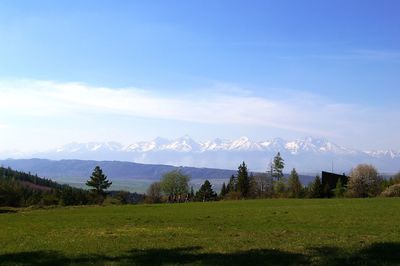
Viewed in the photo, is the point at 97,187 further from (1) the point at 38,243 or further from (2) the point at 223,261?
(2) the point at 223,261

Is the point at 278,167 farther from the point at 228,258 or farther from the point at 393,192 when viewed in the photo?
the point at 228,258

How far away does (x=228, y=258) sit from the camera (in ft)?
54.3

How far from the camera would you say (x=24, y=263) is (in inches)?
661

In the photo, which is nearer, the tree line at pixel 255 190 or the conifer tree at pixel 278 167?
the tree line at pixel 255 190

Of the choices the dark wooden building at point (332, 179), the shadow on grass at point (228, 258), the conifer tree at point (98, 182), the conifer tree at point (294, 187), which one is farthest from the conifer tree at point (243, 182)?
the shadow on grass at point (228, 258)

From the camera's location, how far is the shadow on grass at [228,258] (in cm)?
1552

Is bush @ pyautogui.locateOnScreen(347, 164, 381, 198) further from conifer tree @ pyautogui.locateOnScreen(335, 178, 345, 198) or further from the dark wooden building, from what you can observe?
the dark wooden building

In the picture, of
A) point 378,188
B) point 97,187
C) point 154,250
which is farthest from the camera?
Answer: point 97,187

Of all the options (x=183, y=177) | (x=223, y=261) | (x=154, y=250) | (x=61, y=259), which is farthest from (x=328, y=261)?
(x=183, y=177)

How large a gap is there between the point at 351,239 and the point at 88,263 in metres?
11.8

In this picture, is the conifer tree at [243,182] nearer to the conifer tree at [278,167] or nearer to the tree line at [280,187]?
the tree line at [280,187]

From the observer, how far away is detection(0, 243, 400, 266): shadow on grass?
15.5m

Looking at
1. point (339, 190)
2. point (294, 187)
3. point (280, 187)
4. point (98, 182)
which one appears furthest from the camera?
point (280, 187)

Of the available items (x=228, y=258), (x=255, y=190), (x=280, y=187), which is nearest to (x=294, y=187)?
(x=280, y=187)
